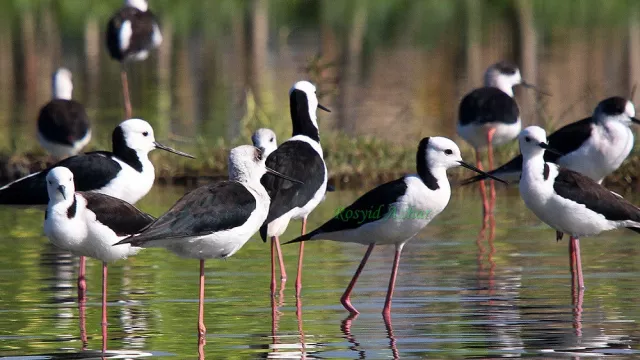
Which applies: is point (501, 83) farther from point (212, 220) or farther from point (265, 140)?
point (212, 220)

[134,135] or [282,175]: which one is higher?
[134,135]

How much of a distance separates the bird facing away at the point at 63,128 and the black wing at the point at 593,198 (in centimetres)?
651

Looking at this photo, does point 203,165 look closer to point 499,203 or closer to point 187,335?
point 499,203

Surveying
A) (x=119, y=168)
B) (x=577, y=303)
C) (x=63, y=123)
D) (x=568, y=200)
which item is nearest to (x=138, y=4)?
(x=63, y=123)

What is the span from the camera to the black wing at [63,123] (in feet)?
48.5

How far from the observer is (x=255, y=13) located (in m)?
28.2

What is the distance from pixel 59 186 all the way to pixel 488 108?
6.84 meters

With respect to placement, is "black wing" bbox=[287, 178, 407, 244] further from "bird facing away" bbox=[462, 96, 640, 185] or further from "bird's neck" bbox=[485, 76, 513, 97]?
"bird's neck" bbox=[485, 76, 513, 97]

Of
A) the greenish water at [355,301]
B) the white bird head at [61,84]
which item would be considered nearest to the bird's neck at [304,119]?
the greenish water at [355,301]

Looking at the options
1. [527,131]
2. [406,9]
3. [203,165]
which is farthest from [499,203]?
[406,9]

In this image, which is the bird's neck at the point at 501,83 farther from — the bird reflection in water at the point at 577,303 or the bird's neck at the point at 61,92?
the bird reflection in water at the point at 577,303

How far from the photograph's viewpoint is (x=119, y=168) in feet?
36.6

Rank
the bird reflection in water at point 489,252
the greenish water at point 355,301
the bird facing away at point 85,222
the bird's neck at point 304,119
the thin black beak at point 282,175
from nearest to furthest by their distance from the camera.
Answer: the greenish water at point 355,301
the bird facing away at point 85,222
the thin black beak at point 282,175
the bird reflection in water at point 489,252
the bird's neck at point 304,119

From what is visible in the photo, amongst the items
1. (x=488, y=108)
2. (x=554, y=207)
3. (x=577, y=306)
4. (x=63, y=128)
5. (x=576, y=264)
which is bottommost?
(x=577, y=306)
